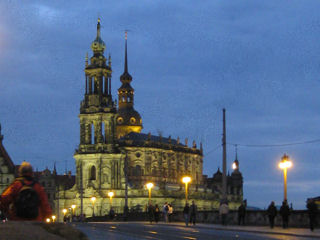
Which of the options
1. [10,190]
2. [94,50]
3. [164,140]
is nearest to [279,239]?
[10,190]

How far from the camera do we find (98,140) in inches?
4894

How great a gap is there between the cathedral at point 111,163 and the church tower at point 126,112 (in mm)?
3420

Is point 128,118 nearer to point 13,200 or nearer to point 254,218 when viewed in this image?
point 254,218

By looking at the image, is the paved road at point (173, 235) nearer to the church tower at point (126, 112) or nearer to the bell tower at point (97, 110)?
the bell tower at point (97, 110)

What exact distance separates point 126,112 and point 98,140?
26402mm

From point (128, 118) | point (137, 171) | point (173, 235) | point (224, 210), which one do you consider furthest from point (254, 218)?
point (128, 118)

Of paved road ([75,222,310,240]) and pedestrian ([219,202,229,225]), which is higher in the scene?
pedestrian ([219,202,229,225])

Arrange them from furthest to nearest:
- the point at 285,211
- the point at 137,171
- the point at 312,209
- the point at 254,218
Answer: the point at 137,171, the point at 254,218, the point at 285,211, the point at 312,209

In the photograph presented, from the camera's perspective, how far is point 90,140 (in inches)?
4934

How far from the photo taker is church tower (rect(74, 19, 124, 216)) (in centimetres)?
12288

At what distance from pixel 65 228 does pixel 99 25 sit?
126137 mm

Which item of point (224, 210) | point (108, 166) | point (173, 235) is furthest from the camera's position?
point (108, 166)

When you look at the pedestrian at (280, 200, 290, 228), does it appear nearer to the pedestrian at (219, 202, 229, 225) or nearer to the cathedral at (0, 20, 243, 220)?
the pedestrian at (219, 202, 229, 225)

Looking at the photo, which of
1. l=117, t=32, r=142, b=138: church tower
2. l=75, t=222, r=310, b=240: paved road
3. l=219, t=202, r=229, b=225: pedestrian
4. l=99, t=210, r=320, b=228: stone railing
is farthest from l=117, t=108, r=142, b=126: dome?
l=75, t=222, r=310, b=240: paved road
